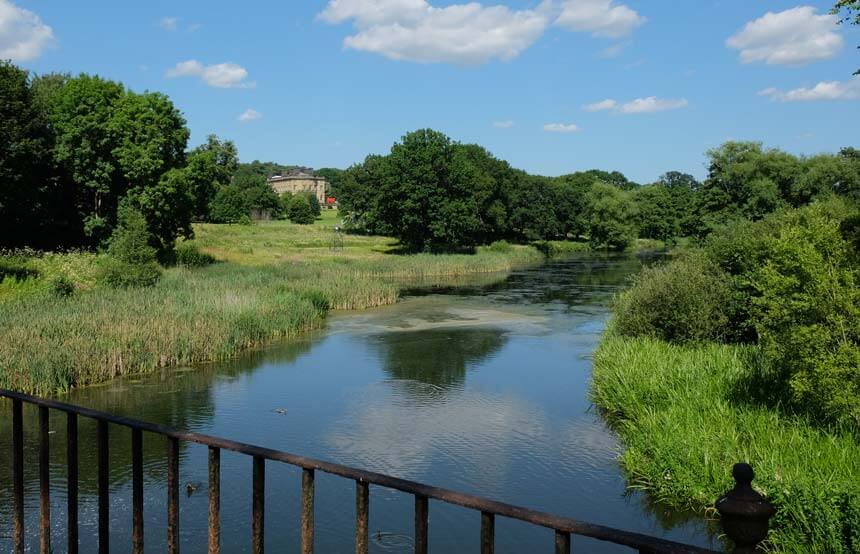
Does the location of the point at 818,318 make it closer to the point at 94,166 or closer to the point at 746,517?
the point at 746,517

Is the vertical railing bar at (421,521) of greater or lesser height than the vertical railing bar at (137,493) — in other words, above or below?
above

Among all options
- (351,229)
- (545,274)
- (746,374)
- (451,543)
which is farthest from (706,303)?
(351,229)

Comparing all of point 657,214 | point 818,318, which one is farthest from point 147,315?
point 657,214

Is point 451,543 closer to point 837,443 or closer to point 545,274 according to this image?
point 837,443

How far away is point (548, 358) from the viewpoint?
2309 cm

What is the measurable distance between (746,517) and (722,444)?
31.6ft

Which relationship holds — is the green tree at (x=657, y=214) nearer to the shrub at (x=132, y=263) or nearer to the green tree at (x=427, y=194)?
the green tree at (x=427, y=194)

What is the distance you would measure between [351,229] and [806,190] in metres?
48.9

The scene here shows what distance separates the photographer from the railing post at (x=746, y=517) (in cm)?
239

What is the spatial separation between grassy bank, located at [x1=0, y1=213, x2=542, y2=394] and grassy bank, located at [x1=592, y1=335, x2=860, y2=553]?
1181 cm

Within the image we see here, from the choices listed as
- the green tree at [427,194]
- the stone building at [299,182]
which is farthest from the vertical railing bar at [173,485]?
the stone building at [299,182]

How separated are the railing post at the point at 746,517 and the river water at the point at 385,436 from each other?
812 centimetres

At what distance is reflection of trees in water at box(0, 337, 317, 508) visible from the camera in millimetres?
12789

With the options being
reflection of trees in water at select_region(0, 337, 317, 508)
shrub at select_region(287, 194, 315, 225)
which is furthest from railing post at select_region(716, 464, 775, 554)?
shrub at select_region(287, 194, 315, 225)
